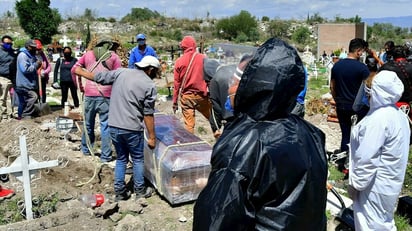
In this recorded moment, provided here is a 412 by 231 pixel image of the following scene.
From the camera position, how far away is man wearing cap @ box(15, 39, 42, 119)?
8109 millimetres

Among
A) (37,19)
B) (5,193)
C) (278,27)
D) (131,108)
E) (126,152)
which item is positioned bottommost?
(5,193)

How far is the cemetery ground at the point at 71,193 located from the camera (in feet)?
13.4

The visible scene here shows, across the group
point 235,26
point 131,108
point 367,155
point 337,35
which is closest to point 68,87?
point 131,108

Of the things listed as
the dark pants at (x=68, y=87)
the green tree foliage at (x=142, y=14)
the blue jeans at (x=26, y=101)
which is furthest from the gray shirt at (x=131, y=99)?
the green tree foliage at (x=142, y=14)

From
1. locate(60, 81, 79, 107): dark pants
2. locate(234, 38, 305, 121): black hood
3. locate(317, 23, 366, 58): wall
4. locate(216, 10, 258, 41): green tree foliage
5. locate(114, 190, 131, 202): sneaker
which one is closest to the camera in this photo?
locate(234, 38, 305, 121): black hood

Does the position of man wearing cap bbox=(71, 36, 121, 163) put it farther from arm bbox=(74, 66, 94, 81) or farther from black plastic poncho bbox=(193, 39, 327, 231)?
black plastic poncho bbox=(193, 39, 327, 231)

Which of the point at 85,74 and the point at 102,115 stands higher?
the point at 85,74

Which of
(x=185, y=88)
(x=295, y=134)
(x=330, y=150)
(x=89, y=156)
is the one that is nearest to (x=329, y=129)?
(x=330, y=150)

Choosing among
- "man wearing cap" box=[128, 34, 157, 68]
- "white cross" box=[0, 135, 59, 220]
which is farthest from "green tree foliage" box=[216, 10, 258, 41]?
"white cross" box=[0, 135, 59, 220]

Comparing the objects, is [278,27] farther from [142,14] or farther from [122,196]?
[122,196]

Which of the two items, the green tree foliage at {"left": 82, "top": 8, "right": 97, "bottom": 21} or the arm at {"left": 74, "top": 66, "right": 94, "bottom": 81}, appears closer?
the arm at {"left": 74, "top": 66, "right": 94, "bottom": 81}

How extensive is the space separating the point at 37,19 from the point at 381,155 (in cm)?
3282

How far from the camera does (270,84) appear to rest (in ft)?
5.62

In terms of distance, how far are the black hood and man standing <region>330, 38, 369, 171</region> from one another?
13.8ft
